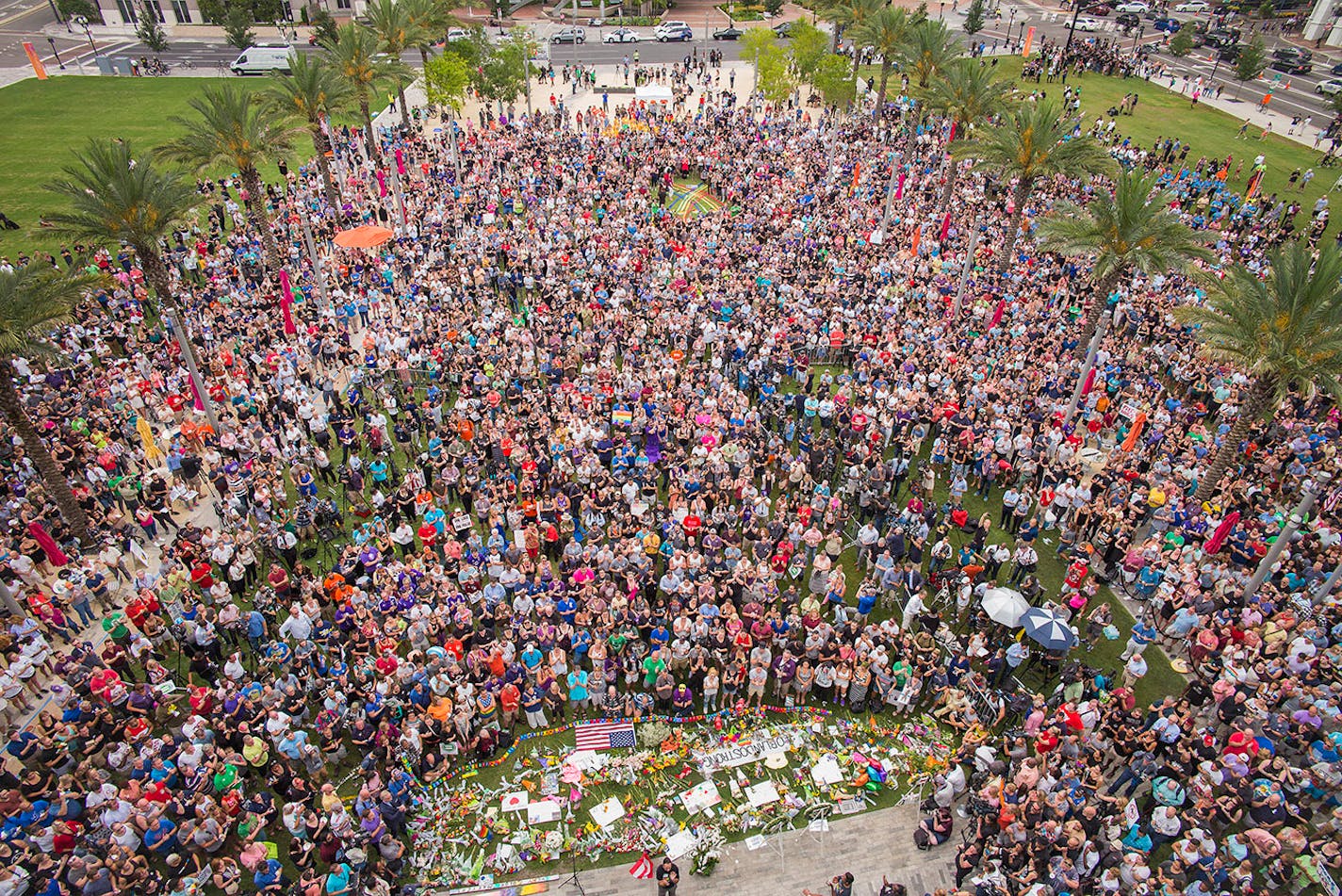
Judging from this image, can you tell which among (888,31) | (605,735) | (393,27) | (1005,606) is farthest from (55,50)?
(1005,606)

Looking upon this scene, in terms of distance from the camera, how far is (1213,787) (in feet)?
47.7

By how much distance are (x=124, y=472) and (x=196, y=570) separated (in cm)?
697

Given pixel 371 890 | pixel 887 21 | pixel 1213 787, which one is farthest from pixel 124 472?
pixel 887 21

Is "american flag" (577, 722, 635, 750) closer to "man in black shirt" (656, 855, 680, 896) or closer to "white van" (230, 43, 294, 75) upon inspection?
"man in black shirt" (656, 855, 680, 896)

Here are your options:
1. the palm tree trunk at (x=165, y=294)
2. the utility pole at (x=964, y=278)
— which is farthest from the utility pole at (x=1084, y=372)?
the palm tree trunk at (x=165, y=294)

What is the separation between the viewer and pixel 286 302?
95.7 ft

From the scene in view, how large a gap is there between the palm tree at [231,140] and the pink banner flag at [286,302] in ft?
11.6

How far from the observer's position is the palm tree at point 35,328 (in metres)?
18.7

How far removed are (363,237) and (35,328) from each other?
15153 mm

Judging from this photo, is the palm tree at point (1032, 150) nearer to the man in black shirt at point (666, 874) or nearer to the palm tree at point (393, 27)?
the man in black shirt at point (666, 874)

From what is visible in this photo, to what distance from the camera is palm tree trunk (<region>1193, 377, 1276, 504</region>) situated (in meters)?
19.6

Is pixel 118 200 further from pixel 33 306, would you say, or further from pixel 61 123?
pixel 61 123

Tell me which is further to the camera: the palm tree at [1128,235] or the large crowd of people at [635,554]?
the palm tree at [1128,235]

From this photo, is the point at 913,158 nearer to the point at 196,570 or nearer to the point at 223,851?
the point at 196,570
